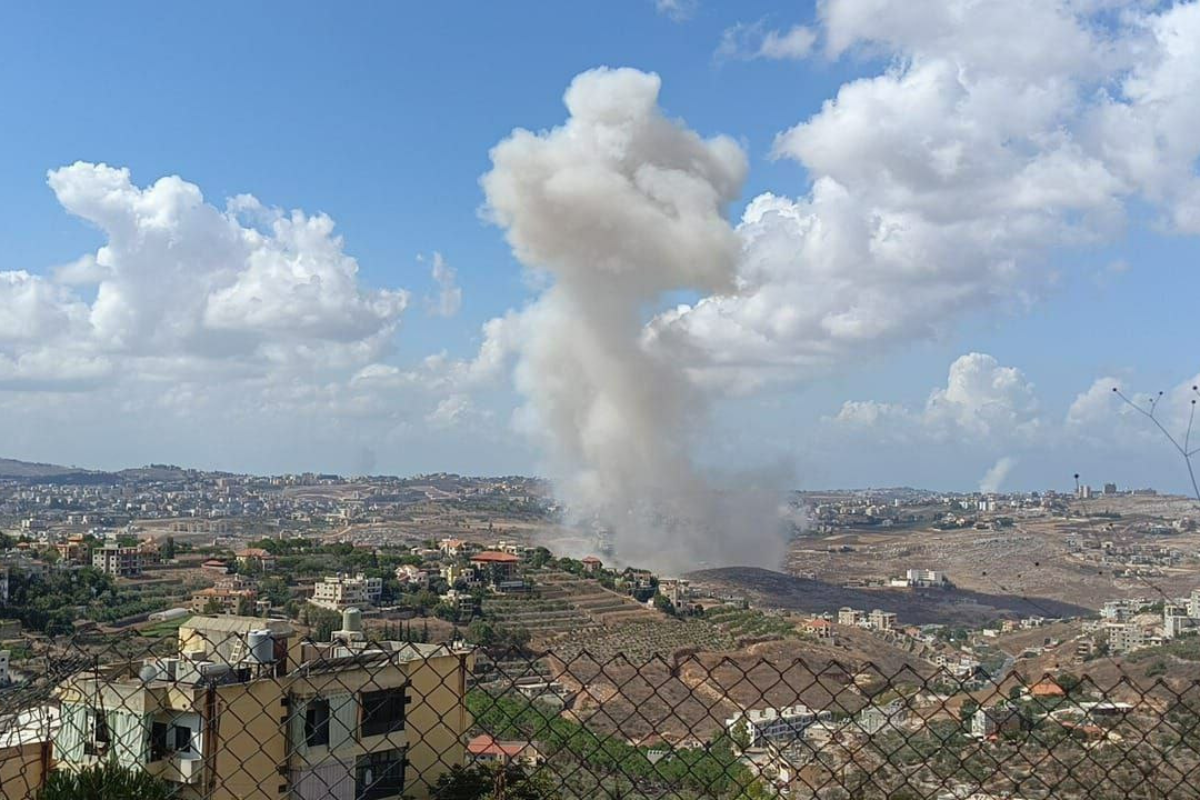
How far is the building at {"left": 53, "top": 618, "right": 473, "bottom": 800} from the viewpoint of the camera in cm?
327

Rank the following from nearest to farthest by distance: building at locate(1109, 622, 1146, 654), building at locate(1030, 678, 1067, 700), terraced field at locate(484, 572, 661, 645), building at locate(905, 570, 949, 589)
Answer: building at locate(1030, 678, 1067, 700)
building at locate(1109, 622, 1146, 654)
terraced field at locate(484, 572, 661, 645)
building at locate(905, 570, 949, 589)

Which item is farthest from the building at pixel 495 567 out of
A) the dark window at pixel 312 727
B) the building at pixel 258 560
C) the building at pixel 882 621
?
the dark window at pixel 312 727

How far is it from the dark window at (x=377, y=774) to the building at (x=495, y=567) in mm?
33626

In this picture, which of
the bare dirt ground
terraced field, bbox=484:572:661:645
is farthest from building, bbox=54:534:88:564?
the bare dirt ground

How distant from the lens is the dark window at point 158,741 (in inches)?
142

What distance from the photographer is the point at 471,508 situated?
108625 mm

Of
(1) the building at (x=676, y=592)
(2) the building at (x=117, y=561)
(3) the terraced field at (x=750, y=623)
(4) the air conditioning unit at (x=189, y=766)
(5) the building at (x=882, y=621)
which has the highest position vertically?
(4) the air conditioning unit at (x=189, y=766)

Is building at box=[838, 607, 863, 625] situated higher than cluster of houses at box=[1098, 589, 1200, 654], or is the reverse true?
cluster of houses at box=[1098, 589, 1200, 654]

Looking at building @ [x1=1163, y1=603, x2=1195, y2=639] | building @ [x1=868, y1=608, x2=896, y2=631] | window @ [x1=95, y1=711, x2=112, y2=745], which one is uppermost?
window @ [x1=95, y1=711, x2=112, y2=745]

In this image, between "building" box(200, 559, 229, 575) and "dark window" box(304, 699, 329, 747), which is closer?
"dark window" box(304, 699, 329, 747)

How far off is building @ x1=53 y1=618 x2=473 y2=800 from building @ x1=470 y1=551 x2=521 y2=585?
34.5 metres

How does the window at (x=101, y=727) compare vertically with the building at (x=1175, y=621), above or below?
above

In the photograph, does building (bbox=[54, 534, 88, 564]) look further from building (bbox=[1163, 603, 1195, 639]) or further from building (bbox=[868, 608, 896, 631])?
building (bbox=[1163, 603, 1195, 639])

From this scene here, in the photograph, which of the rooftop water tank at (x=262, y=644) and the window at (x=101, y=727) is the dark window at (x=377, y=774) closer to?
the rooftop water tank at (x=262, y=644)
